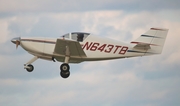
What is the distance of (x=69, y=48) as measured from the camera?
69.0 ft

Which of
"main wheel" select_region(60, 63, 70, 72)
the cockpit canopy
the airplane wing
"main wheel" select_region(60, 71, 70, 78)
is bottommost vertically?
"main wheel" select_region(60, 71, 70, 78)

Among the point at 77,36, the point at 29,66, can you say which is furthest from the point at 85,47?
the point at 29,66

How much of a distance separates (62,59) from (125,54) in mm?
3526

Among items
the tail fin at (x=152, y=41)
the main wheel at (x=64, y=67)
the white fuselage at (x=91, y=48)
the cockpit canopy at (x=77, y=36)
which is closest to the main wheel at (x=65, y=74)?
the main wheel at (x=64, y=67)

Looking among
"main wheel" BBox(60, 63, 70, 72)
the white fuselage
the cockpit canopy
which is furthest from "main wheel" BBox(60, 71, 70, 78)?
the cockpit canopy

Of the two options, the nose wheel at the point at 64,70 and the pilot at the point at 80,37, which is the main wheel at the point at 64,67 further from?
the pilot at the point at 80,37

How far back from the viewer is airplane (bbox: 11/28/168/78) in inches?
837

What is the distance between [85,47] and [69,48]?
4.09 feet

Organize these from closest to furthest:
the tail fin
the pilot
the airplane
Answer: the airplane
the pilot
the tail fin

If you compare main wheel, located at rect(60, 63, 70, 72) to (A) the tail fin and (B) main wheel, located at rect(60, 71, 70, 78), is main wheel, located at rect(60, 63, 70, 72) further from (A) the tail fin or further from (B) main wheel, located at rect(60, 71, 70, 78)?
(A) the tail fin

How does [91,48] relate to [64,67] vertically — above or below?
above

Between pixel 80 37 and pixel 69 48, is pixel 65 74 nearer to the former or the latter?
pixel 69 48

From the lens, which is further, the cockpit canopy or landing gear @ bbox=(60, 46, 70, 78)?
the cockpit canopy

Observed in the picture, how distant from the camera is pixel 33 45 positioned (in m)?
21.7
